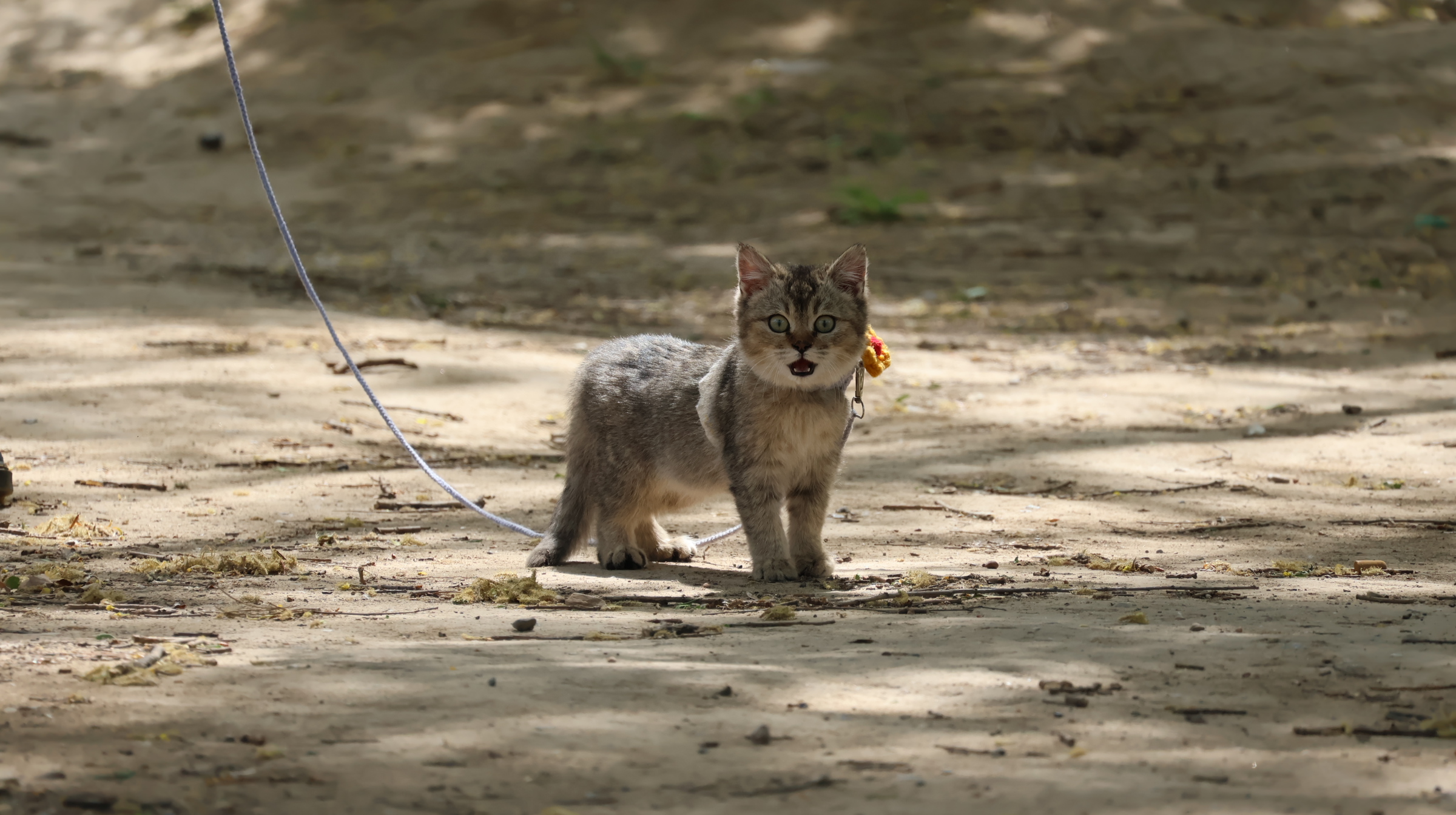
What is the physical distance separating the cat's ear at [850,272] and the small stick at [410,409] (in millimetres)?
3291

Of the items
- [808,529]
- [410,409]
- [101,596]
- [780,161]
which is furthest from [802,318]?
[780,161]

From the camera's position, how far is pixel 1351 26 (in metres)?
17.2

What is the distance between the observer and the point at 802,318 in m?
5.25

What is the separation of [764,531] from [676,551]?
806mm

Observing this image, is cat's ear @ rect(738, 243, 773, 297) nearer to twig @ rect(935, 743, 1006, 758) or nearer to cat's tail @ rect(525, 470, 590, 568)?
cat's tail @ rect(525, 470, 590, 568)

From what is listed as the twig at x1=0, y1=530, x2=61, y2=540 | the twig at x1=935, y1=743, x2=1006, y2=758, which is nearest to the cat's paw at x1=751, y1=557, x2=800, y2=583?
the twig at x1=935, y1=743, x2=1006, y2=758

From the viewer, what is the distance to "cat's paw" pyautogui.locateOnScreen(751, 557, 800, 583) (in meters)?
5.12

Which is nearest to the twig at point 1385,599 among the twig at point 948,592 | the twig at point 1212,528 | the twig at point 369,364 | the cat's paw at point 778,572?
the twig at point 948,592

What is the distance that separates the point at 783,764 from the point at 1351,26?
17282 mm

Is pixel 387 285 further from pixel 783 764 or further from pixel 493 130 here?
pixel 783 764

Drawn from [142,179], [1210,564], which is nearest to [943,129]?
[142,179]

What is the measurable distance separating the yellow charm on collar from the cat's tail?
50.3 inches

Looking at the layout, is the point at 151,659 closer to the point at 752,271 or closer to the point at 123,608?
the point at 123,608

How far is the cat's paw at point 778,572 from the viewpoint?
202 inches
